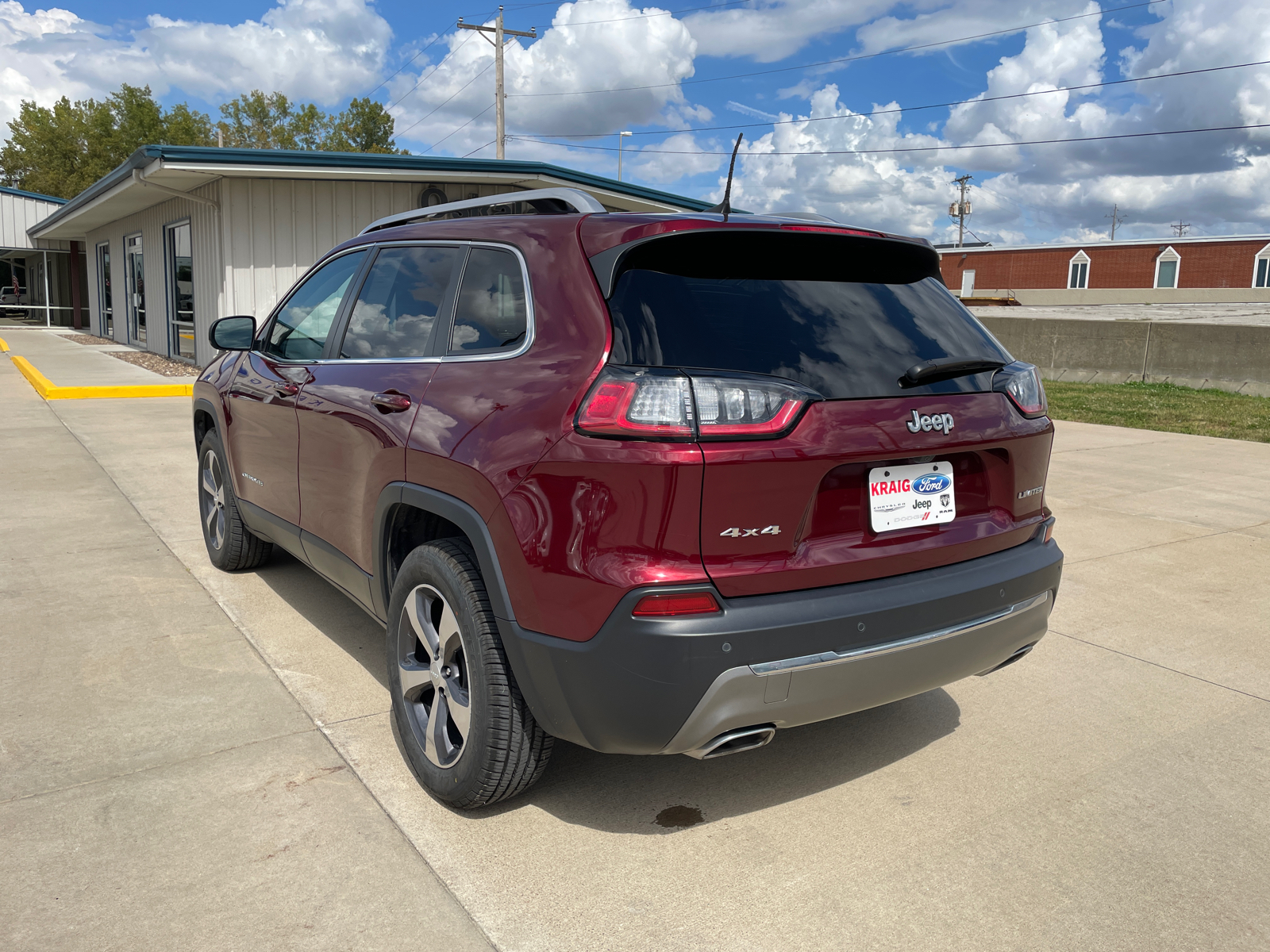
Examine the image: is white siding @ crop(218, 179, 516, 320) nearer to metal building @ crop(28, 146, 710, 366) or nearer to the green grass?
metal building @ crop(28, 146, 710, 366)

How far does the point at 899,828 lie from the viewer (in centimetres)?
295

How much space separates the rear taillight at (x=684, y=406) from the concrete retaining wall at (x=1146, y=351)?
56.2 ft

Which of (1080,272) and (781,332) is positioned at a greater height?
(1080,272)

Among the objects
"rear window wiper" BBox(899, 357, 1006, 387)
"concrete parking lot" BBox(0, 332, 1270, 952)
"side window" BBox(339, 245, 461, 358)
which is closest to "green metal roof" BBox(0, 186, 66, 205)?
"concrete parking lot" BBox(0, 332, 1270, 952)

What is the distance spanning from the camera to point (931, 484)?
2.77m

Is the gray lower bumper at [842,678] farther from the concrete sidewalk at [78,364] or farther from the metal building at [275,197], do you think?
the concrete sidewalk at [78,364]

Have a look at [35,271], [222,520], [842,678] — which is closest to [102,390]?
[222,520]

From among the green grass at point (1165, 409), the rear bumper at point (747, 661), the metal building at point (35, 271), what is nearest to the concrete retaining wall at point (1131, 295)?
the green grass at point (1165, 409)

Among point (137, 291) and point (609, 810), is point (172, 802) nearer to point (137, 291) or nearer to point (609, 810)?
point (609, 810)

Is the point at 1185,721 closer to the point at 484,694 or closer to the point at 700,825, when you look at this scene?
the point at 700,825

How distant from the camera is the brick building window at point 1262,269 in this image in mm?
48125

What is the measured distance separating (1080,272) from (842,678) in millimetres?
60332

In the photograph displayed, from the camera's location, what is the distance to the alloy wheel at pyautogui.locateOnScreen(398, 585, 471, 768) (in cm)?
293

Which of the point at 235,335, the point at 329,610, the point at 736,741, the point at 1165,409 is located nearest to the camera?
the point at 736,741
